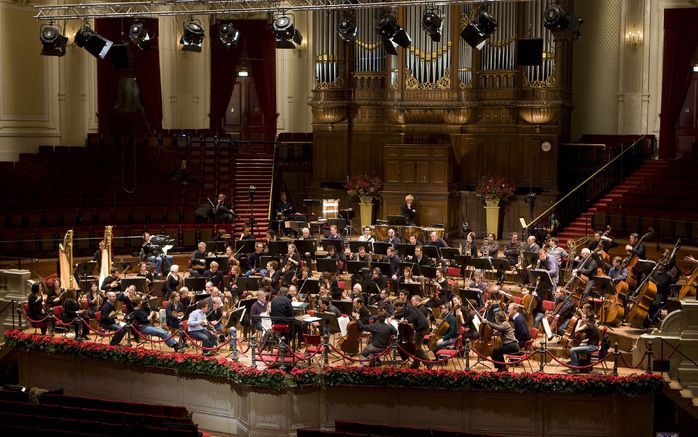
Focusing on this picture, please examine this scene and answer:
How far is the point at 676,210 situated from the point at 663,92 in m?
4.28

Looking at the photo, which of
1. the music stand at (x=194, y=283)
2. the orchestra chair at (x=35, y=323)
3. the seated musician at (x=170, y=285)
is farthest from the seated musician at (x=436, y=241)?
the orchestra chair at (x=35, y=323)

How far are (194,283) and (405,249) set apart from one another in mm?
4092

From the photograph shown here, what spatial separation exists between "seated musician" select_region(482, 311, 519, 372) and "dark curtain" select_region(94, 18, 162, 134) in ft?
48.5

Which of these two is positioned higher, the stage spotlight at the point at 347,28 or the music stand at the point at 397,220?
the stage spotlight at the point at 347,28

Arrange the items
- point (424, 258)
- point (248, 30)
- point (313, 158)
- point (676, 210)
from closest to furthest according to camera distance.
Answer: point (424, 258)
point (676, 210)
point (313, 158)
point (248, 30)

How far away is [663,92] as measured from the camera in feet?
77.1

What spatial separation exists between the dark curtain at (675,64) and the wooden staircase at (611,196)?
0.65m

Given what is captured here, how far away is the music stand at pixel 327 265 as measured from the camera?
1788cm

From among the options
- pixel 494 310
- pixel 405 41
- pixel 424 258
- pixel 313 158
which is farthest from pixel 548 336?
pixel 313 158

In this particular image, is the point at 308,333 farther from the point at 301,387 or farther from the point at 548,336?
the point at 548,336

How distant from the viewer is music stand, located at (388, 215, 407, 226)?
69.9 feet

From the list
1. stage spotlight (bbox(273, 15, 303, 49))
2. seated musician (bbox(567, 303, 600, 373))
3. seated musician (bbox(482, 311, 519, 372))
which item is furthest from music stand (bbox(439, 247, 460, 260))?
stage spotlight (bbox(273, 15, 303, 49))

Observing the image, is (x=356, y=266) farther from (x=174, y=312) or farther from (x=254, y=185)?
(x=254, y=185)

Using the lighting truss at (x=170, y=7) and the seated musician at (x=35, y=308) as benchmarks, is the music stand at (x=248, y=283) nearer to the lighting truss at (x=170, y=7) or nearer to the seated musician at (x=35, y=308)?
the seated musician at (x=35, y=308)
